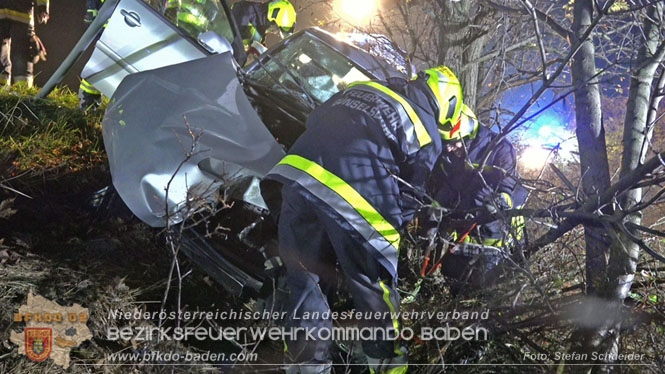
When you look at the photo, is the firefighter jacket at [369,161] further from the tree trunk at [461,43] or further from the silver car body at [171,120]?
the tree trunk at [461,43]

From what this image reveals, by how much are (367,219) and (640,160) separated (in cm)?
152

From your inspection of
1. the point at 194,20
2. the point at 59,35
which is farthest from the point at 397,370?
the point at 59,35

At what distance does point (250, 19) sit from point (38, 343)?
13.9ft

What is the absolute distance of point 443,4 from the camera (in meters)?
5.64

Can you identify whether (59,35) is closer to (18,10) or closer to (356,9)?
(18,10)

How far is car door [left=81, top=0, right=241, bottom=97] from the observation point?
3.65m

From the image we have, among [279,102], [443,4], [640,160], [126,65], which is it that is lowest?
[126,65]

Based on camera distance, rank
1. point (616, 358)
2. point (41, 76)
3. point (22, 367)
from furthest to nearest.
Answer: point (41, 76) < point (616, 358) < point (22, 367)

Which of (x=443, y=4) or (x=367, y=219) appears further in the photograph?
(x=443, y=4)

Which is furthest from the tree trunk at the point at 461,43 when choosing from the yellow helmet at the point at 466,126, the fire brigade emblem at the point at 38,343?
the fire brigade emblem at the point at 38,343

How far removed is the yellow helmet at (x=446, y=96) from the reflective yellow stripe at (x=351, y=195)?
71 cm

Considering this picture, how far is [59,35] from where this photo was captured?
24.9ft

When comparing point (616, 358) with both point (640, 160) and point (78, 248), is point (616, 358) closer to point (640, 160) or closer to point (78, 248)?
point (640, 160)

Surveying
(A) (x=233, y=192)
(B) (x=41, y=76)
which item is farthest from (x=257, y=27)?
(B) (x=41, y=76)
